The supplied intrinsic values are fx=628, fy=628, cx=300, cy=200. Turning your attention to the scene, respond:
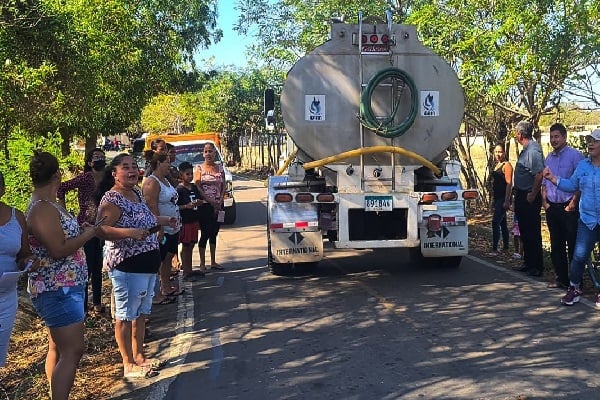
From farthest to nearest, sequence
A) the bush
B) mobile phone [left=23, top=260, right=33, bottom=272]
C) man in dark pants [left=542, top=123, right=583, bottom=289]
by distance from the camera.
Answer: the bush < man in dark pants [left=542, top=123, right=583, bottom=289] < mobile phone [left=23, top=260, right=33, bottom=272]

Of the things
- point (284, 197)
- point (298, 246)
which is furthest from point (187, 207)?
point (298, 246)

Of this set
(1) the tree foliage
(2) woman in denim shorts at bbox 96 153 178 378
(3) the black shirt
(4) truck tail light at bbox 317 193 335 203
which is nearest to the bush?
(1) the tree foliage

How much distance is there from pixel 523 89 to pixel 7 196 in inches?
393

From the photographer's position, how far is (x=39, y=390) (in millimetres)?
4934

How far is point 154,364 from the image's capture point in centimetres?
532

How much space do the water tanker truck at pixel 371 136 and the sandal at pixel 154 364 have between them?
3029mm

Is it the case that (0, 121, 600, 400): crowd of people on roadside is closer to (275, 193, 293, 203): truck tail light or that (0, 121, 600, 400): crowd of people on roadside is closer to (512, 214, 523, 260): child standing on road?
(512, 214, 523, 260): child standing on road

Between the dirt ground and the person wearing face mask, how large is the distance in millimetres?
321

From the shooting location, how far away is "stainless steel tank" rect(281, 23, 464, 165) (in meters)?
8.16

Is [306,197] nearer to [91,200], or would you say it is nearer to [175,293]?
[175,293]

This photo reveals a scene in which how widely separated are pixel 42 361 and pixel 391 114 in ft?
16.6

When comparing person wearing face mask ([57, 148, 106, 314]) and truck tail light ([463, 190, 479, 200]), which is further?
truck tail light ([463, 190, 479, 200])

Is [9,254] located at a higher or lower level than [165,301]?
higher

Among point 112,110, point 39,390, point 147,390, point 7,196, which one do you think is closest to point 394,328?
point 147,390
